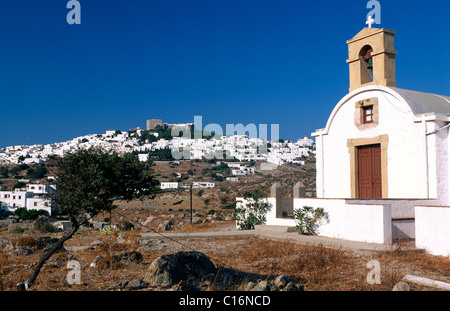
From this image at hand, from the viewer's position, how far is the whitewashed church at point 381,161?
1067cm

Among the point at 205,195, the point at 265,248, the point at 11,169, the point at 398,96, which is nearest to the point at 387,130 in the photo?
the point at 398,96

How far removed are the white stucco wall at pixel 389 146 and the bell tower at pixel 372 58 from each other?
0.71m

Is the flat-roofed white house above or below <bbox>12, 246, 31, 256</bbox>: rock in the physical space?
above

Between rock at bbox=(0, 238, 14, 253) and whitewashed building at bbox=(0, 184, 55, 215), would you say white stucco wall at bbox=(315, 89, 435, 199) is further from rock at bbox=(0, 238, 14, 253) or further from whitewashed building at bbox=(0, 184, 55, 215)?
whitewashed building at bbox=(0, 184, 55, 215)

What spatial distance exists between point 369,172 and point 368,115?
6.86 feet

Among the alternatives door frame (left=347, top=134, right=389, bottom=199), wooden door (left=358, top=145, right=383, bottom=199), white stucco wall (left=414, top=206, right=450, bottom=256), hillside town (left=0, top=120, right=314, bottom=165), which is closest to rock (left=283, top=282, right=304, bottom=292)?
white stucco wall (left=414, top=206, right=450, bottom=256)

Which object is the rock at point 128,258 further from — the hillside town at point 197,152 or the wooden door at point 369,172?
the hillside town at point 197,152

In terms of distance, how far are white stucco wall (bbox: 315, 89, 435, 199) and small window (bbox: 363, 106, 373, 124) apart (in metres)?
0.39

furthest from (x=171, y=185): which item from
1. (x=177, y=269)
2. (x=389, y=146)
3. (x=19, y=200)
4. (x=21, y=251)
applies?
(x=177, y=269)

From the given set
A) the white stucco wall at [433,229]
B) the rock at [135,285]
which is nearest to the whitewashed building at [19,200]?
the rock at [135,285]

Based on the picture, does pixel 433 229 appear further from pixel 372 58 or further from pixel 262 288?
pixel 372 58

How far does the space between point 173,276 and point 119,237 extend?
6.79m

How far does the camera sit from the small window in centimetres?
1435
